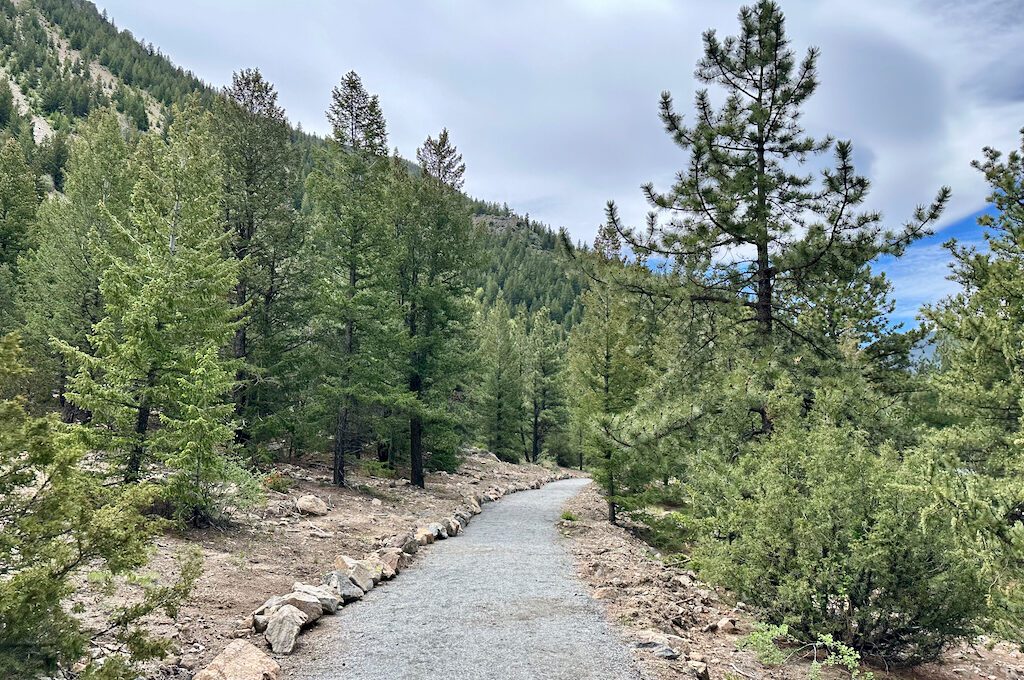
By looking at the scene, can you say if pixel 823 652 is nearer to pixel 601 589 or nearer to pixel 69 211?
pixel 601 589

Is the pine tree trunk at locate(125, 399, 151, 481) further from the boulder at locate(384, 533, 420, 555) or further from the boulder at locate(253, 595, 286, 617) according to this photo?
the boulder at locate(384, 533, 420, 555)

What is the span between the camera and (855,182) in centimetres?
951

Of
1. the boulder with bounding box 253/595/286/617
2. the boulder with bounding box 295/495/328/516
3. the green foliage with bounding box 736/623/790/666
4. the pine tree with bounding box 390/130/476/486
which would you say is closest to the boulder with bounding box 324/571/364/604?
the boulder with bounding box 253/595/286/617

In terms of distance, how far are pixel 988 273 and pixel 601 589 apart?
11083mm

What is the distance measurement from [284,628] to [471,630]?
2.42 m

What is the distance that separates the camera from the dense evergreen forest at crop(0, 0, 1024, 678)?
5930 millimetres

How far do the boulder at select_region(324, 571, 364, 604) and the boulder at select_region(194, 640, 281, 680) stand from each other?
271 centimetres

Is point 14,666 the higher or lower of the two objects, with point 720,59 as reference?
lower

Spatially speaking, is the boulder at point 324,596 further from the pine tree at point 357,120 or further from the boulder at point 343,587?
the pine tree at point 357,120

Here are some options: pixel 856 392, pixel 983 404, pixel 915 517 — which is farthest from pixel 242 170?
pixel 983 404

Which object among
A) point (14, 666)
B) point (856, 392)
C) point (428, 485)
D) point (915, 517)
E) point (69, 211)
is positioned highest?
point (69, 211)

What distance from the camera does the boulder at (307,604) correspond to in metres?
7.78

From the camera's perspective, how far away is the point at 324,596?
27.8 feet

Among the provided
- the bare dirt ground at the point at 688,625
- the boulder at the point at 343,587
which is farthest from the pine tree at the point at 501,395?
the boulder at the point at 343,587
